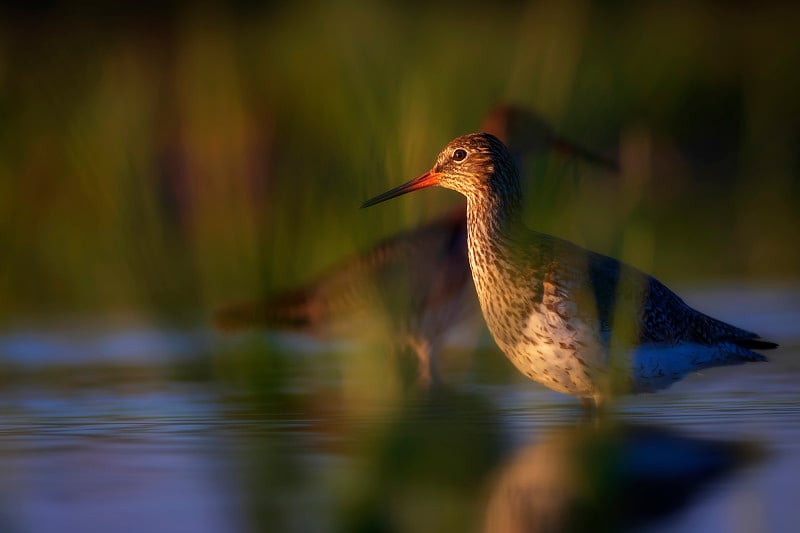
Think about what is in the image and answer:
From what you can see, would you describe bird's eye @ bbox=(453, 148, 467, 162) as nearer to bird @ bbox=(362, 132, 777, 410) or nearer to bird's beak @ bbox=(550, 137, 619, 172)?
bird @ bbox=(362, 132, 777, 410)

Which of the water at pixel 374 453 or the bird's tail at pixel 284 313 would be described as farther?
the bird's tail at pixel 284 313

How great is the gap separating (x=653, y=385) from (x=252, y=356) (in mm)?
2498

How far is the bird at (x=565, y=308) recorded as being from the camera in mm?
6906

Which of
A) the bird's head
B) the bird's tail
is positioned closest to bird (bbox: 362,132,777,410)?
the bird's head

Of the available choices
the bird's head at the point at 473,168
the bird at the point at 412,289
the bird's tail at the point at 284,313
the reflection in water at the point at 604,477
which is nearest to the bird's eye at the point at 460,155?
the bird's head at the point at 473,168

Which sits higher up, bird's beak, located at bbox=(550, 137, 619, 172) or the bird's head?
bird's beak, located at bbox=(550, 137, 619, 172)

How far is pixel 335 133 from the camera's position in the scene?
5.61m

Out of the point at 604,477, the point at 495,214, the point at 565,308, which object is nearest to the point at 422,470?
the point at 604,477

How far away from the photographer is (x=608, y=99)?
20.6 ft

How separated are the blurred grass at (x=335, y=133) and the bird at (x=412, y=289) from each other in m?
0.29

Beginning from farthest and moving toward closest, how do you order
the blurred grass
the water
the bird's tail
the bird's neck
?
the bird's tail → the bird's neck → the blurred grass → the water

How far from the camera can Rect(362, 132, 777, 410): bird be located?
6.91 metres

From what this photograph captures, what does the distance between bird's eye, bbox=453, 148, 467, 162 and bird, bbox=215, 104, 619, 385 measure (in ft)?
1.37

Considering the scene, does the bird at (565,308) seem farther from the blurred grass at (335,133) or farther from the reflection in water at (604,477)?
the reflection in water at (604,477)
